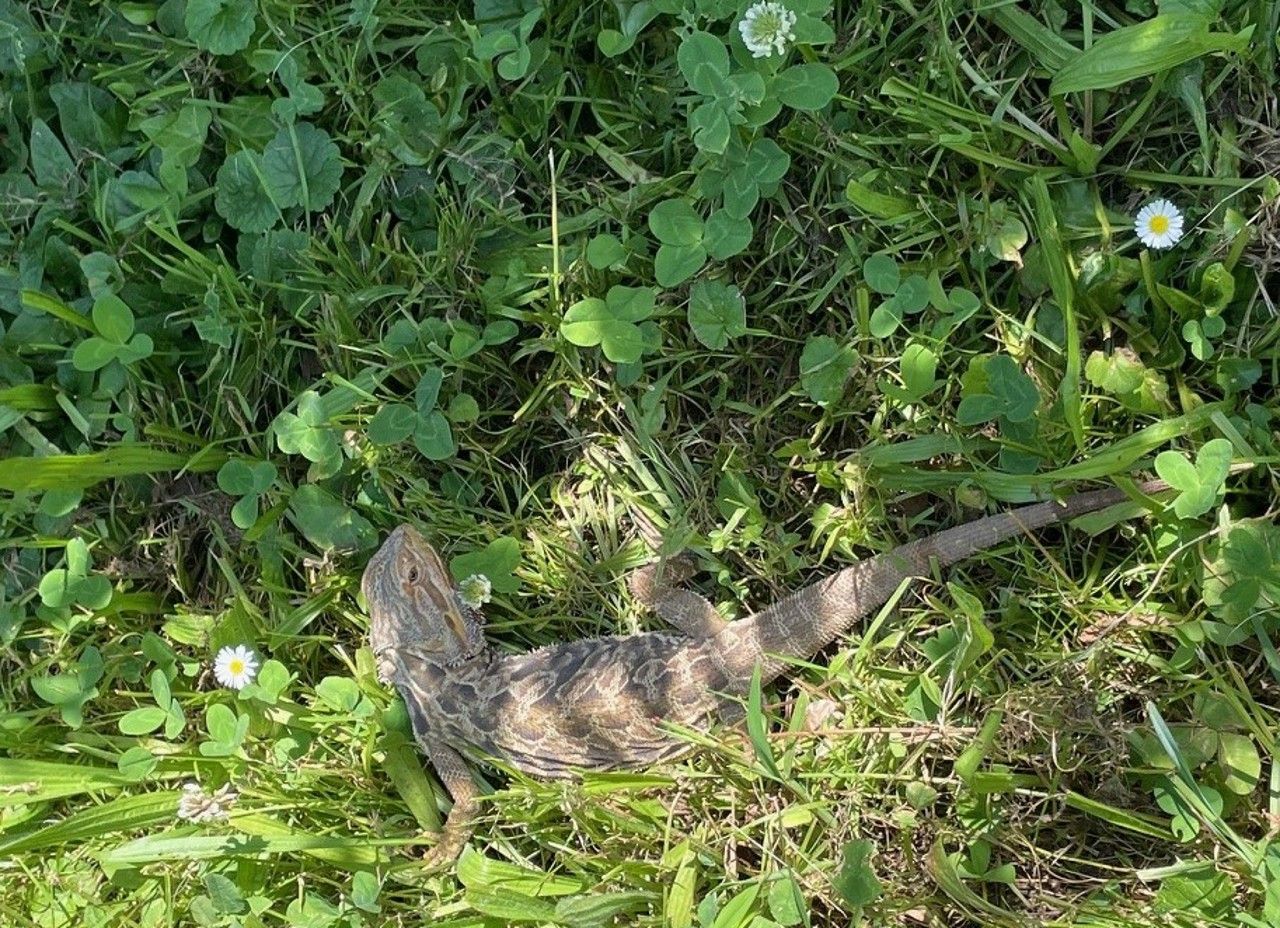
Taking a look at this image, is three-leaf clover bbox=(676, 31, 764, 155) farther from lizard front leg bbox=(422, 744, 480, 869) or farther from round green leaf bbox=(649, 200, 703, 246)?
lizard front leg bbox=(422, 744, 480, 869)

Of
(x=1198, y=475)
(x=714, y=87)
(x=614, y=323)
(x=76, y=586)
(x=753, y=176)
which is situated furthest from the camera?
(x=76, y=586)

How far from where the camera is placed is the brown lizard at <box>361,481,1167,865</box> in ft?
12.5

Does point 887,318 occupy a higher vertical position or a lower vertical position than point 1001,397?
higher

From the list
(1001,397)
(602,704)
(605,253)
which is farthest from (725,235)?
(602,704)

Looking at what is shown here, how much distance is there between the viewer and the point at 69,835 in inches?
160

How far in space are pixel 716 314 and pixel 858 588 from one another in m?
1.08

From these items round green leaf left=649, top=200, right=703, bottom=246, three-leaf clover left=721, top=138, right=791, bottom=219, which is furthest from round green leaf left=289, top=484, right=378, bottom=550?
three-leaf clover left=721, top=138, right=791, bottom=219

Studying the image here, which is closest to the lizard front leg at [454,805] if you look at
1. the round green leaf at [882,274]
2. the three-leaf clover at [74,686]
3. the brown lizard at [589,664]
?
the brown lizard at [589,664]

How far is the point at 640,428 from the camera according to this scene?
13.4 ft

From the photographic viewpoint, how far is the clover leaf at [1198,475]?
11.2 ft

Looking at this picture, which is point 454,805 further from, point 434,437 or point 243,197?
point 243,197

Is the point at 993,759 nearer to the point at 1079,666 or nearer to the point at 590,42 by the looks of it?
the point at 1079,666

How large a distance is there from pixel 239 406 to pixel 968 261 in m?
2.81

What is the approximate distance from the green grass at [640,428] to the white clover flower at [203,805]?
0.08 metres
